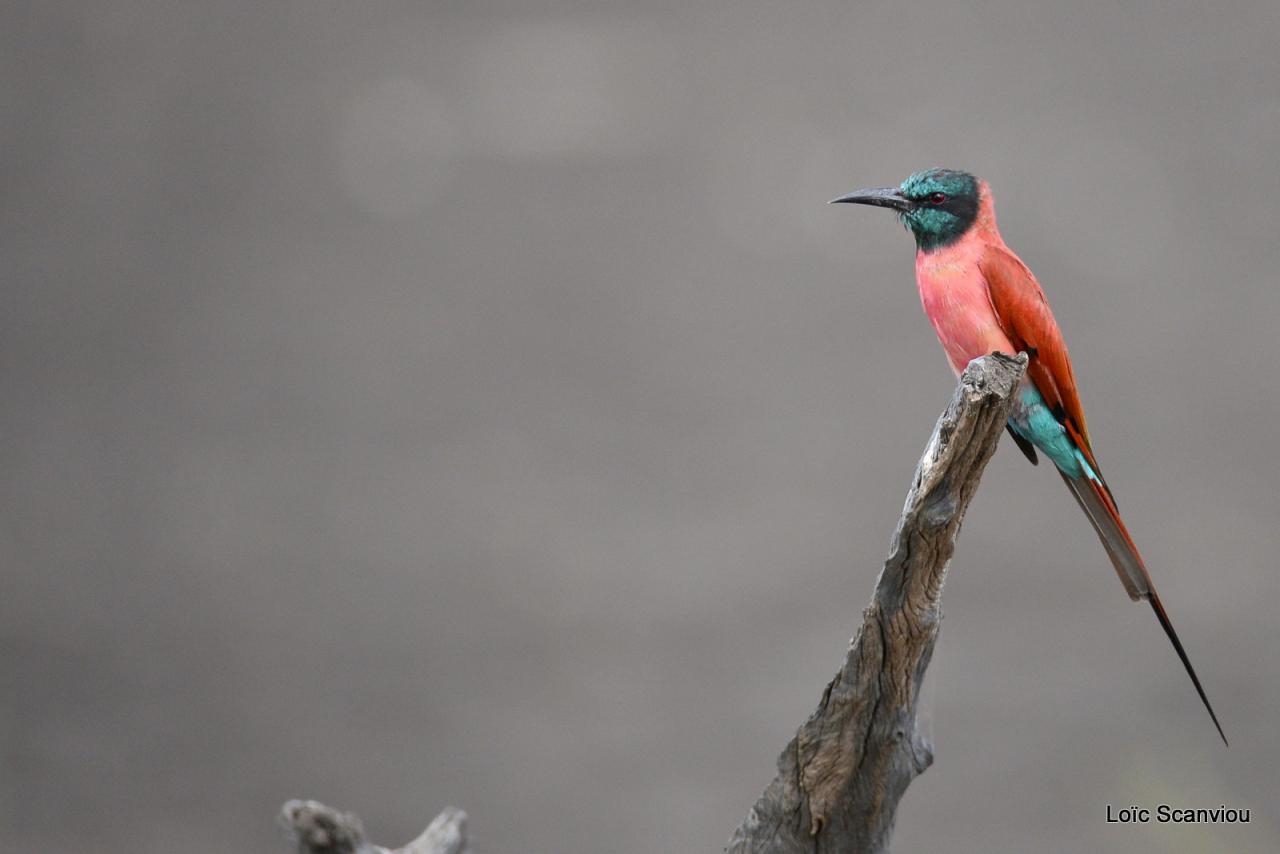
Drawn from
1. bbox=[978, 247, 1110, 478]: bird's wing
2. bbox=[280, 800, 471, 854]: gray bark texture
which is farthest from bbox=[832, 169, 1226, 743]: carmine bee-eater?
bbox=[280, 800, 471, 854]: gray bark texture

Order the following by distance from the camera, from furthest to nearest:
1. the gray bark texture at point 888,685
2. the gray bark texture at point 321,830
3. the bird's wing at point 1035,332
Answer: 1. the bird's wing at point 1035,332
2. the gray bark texture at point 888,685
3. the gray bark texture at point 321,830

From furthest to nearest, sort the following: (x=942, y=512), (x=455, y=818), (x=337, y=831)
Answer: (x=455, y=818) < (x=942, y=512) < (x=337, y=831)

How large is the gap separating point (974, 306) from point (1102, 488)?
299mm

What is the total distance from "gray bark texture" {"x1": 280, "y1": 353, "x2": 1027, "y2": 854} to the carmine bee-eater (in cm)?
14

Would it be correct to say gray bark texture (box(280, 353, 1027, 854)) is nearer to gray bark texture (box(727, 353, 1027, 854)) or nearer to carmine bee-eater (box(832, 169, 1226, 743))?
gray bark texture (box(727, 353, 1027, 854))

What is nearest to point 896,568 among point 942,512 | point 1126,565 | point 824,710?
point 942,512

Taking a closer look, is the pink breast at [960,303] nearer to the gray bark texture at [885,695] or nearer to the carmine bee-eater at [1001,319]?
the carmine bee-eater at [1001,319]

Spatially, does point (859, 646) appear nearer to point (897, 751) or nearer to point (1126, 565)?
point (897, 751)

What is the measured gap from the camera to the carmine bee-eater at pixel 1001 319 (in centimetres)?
153

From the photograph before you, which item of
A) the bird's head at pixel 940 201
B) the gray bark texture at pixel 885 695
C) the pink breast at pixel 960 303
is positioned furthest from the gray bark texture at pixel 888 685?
the bird's head at pixel 940 201

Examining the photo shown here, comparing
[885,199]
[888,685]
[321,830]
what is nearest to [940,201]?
[885,199]

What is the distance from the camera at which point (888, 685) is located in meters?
1.40

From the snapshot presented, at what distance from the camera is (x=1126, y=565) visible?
152 cm

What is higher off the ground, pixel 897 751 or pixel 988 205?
pixel 988 205
